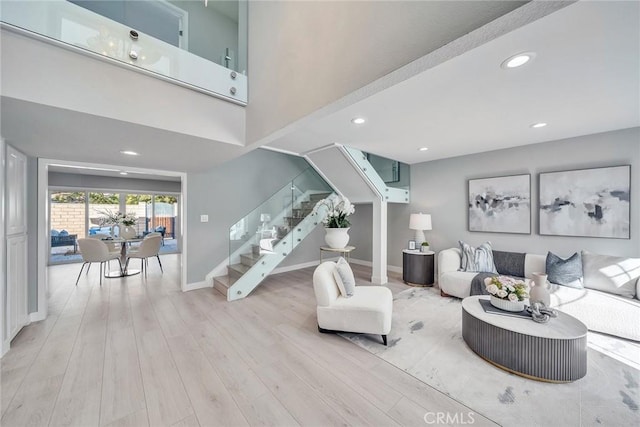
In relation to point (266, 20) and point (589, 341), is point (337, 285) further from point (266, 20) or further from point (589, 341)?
point (266, 20)

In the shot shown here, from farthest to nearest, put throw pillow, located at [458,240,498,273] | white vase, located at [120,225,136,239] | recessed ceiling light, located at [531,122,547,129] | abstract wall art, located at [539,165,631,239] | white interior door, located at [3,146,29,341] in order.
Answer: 1. white vase, located at [120,225,136,239]
2. throw pillow, located at [458,240,498,273]
3. abstract wall art, located at [539,165,631,239]
4. recessed ceiling light, located at [531,122,547,129]
5. white interior door, located at [3,146,29,341]

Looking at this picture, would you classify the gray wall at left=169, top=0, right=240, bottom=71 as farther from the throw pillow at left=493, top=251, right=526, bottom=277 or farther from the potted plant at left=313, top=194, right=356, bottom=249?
the throw pillow at left=493, top=251, right=526, bottom=277

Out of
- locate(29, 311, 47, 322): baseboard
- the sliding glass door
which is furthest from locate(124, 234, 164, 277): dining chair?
the sliding glass door

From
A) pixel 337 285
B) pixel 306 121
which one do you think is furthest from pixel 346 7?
pixel 337 285

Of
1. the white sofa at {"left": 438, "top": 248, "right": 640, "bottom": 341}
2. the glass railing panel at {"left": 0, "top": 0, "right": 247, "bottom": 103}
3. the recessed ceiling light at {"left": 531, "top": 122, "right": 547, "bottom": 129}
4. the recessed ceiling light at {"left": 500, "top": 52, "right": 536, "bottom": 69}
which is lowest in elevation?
the white sofa at {"left": 438, "top": 248, "right": 640, "bottom": 341}

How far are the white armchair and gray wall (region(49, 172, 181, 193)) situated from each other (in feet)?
23.8

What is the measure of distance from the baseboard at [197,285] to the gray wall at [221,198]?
0.07 m

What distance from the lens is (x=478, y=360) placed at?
2166 millimetres

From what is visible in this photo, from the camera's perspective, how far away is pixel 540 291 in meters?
2.30

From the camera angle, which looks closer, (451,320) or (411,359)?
(411,359)

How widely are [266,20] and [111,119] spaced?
173cm

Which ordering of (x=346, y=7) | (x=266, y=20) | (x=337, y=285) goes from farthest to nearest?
1. (x=337, y=285)
2. (x=266, y=20)
3. (x=346, y=7)

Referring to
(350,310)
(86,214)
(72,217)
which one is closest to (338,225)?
(350,310)

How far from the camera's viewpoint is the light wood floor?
5.24 ft
